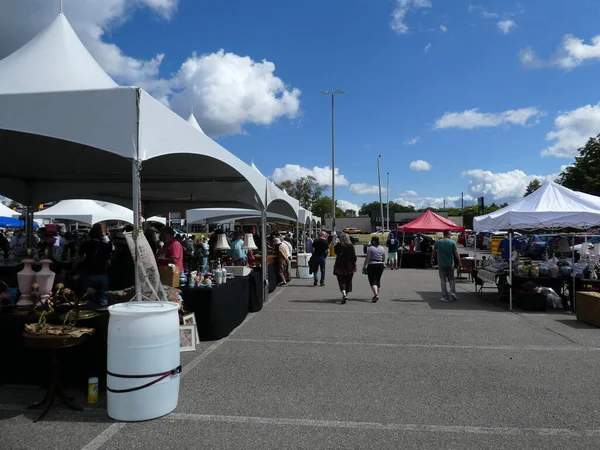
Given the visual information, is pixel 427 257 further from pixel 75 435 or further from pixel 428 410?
pixel 75 435

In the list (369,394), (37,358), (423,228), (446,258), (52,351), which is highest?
(423,228)

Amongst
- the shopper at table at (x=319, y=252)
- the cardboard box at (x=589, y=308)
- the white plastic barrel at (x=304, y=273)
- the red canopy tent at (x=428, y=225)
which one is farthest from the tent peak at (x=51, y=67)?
the red canopy tent at (x=428, y=225)

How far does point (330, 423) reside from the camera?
3.70 meters

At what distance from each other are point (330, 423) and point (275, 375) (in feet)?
4.39

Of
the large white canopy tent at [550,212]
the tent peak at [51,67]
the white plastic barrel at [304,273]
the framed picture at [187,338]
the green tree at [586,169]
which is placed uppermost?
the green tree at [586,169]

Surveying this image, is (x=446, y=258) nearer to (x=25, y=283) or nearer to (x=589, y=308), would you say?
(x=589, y=308)

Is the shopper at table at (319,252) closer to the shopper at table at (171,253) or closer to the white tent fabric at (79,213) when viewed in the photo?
the shopper at table at (171,253)

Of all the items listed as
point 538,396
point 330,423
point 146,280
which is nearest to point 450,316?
point 538,396

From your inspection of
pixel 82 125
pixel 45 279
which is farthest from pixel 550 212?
pixel 45 279

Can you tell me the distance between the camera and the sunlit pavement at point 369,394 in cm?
342

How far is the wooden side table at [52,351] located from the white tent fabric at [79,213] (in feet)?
52.1

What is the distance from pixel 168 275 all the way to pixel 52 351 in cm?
235

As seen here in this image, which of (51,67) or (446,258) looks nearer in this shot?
(51,67)

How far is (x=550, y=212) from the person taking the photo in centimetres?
916
